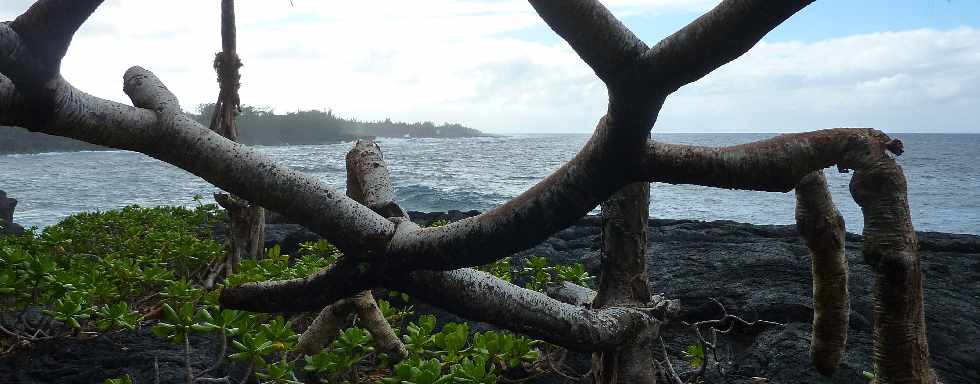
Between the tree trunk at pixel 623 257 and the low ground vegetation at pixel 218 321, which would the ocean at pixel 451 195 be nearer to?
the low ground vegetation at pixel 218 321

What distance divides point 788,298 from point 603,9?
14.5 ft

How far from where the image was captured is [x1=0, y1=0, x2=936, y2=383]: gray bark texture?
1549 millimetres

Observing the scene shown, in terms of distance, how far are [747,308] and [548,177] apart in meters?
3.93

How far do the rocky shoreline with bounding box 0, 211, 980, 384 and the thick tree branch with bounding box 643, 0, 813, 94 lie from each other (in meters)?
2.33

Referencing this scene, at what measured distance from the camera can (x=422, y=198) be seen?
2367cm

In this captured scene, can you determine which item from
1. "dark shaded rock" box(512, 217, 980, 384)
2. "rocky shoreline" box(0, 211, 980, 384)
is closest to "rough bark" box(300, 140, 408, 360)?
"rocky shoreline" box(0, 211, 980, 384)

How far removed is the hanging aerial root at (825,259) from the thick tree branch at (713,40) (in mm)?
1093

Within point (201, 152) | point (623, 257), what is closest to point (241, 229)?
point (623, 257)

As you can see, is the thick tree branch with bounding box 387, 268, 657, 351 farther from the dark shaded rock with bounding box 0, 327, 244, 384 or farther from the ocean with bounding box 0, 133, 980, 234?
the ocean with bounding box 0, 133, 980, 234

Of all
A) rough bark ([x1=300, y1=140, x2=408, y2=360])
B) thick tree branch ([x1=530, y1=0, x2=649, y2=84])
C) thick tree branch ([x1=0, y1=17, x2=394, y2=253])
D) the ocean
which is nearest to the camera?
thick tree branch ([x1=530, y1=0, x2=649, y2=84])

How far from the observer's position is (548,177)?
1993 mm

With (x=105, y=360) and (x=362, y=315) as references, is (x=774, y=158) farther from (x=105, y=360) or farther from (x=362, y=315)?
(x=105, y=360)

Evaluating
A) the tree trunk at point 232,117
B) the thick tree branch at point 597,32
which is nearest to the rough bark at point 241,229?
the tree trunk at point 232,117

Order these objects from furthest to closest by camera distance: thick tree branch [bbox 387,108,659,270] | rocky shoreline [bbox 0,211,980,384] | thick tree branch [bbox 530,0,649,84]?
1. rocky shoreline [bbox 0,211,980,384]
2. thick tree branch [bbox 387,108,659,270]
3. thick tree branch [bbox 530,0,649,84]
